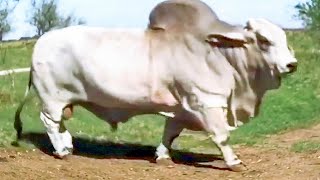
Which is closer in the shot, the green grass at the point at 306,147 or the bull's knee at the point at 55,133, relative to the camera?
the bull's knee at the point at 55,133

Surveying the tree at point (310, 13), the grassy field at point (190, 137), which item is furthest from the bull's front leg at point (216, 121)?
the tree at point (310, 13)

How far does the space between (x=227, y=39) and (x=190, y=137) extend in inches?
147

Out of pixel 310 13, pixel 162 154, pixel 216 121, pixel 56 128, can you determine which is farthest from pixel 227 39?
pixel 310 13

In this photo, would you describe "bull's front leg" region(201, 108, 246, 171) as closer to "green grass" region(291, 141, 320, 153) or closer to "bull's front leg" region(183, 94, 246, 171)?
"bull's front leg" region(183, 94, 246, 171)

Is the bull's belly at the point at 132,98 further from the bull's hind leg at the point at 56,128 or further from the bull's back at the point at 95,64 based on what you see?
the bull's hind leg at the point at 56,128

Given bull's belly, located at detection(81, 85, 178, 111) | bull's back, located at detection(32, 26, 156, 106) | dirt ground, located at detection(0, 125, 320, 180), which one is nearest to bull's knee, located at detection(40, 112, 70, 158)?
dirt ground, located at detection(0, 125, 320, 180)

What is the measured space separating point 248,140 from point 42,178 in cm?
508

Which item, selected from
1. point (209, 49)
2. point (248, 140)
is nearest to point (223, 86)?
point (209, 49)

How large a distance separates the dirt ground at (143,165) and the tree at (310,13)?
1904 cm

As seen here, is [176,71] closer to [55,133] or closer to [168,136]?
[168,136]

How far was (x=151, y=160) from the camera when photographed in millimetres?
10062

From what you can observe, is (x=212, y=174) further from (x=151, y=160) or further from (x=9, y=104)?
(x=9, y=104)

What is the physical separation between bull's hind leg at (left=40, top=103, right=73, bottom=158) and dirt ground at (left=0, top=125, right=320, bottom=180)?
0.12m

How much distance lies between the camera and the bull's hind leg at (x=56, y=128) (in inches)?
385
